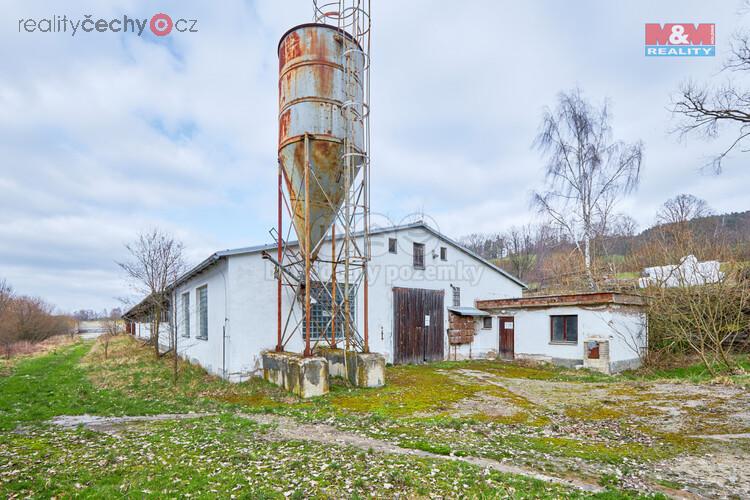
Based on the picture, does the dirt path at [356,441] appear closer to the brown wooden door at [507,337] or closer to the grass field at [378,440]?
the grass field at [378,440]

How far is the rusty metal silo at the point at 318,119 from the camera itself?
10617 mm

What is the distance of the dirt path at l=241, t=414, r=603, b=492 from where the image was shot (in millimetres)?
4780

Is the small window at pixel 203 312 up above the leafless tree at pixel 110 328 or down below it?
above

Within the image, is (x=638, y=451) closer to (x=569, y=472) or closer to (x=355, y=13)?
(x=569, y=472)

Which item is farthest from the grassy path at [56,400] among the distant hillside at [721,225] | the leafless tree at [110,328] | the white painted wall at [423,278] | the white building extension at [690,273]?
the distant hillside at [721,225]

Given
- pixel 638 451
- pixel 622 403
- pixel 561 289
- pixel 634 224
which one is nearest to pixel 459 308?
pixel 561 289

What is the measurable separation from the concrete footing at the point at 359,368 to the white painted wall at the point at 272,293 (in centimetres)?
212

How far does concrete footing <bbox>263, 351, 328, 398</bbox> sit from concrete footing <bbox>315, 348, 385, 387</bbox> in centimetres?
108

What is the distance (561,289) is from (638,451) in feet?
57.1

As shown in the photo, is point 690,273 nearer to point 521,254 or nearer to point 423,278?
point 423,278

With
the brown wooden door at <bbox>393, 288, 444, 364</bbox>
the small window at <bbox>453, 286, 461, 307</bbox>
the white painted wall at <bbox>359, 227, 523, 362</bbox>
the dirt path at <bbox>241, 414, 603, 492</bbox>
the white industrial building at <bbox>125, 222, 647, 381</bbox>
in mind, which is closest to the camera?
the dirt path at <bbox>241, 414, 603, 492</bbox>

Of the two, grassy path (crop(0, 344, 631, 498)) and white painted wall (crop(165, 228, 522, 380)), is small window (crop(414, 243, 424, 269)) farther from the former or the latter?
grassy path (crop(0, 344, 631, 498))

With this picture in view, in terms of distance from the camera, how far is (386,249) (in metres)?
15.8

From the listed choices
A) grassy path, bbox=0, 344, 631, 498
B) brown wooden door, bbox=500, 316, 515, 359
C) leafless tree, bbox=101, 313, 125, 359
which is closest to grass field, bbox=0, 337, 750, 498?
grassy path, bbox=0, 344, 631, 498
